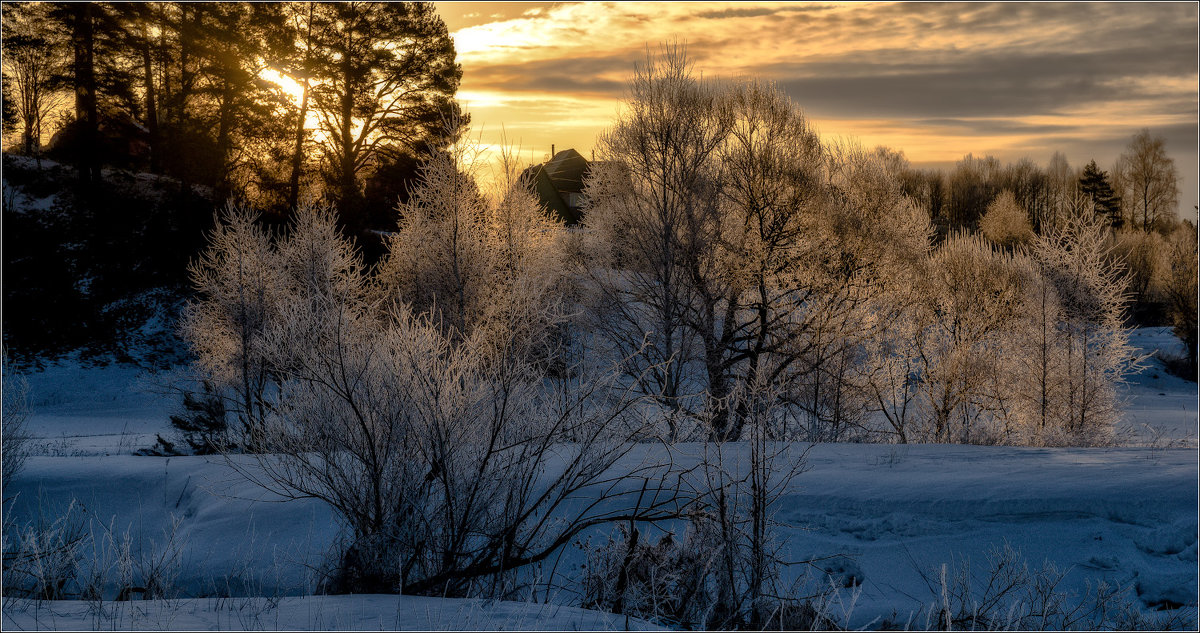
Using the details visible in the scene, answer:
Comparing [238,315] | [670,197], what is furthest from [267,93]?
[670,197]

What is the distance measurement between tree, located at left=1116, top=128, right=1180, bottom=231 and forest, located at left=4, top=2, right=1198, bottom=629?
41.7ft

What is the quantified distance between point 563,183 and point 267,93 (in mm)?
24440

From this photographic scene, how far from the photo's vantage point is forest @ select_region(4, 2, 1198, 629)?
7.14 metres

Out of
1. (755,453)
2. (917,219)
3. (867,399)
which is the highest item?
(917,219)

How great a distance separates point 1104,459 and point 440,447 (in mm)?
9038

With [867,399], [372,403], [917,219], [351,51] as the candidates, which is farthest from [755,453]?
[351,51]

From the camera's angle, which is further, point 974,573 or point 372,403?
point 974,573

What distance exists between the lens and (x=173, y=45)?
3338 cm

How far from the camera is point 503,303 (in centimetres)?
1845

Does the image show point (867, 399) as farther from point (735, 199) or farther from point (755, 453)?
point (755, 453)

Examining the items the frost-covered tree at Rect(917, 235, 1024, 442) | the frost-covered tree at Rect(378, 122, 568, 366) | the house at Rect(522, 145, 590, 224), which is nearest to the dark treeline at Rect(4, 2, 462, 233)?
the frost-covered tree at Rect(378, 122, 568, 366)

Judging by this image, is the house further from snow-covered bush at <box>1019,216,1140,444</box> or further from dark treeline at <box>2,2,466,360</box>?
snow-covered bush at <box>1019,216,1140,444</box>

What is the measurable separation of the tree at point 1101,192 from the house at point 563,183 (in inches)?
1345

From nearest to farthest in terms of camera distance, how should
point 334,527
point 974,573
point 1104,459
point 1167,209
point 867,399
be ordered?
point 974,573 < point 334,527 < point 1104,459 < point 867,399 < point 1167,209
